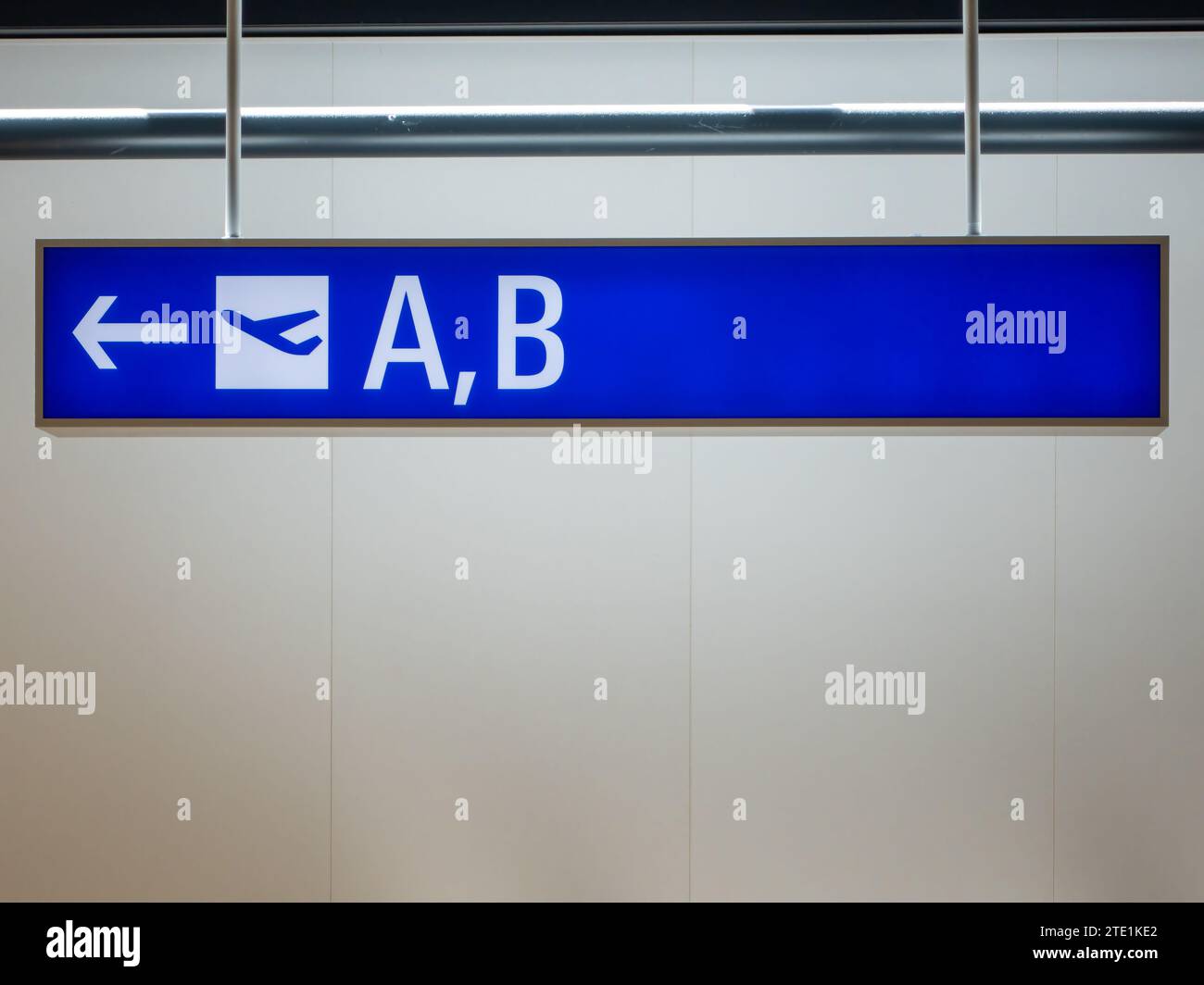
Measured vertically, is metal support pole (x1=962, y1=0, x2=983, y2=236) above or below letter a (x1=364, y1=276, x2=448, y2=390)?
above

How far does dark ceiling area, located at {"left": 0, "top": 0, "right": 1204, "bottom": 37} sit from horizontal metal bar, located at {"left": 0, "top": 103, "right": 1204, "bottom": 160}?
1.34 m

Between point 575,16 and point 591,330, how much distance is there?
7.38ft

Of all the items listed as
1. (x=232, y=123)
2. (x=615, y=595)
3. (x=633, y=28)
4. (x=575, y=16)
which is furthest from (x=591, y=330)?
(x=633, y=28)

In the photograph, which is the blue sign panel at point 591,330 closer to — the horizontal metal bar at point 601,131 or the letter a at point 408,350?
the letter a at point 408,350

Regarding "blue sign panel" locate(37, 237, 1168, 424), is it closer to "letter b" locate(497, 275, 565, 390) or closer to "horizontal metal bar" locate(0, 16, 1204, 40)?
"letter b" locate(497, 275, 565, 390)

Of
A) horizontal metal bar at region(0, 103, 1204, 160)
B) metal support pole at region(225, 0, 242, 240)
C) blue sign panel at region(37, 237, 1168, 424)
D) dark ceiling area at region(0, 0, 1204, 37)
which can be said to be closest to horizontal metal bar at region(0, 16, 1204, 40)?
dark ceiling area at region(0, 0, 1204, 37)

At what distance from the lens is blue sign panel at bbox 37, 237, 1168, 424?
1346mm

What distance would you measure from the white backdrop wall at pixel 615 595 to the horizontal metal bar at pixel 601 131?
153 centimetres

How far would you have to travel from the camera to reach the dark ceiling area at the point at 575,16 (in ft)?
9.86

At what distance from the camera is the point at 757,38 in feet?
11.1

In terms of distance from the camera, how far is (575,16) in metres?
3.15

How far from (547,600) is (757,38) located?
220cm
